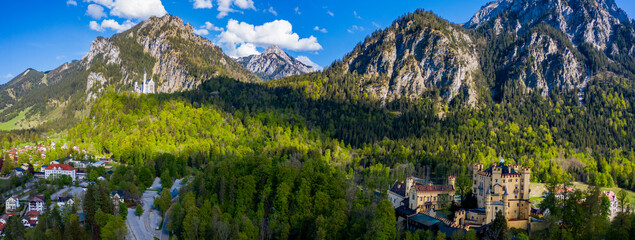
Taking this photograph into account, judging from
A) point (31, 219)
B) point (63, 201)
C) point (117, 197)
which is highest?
point (117, 197)

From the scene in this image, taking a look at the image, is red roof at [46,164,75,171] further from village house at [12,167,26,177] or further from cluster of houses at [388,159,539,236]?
cluster of houses at [388,159,539,236]

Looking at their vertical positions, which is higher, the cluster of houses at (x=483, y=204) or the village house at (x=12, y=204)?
Result: the cluster of houses at (x=483, y=204)

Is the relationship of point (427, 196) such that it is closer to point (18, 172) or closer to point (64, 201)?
point (64, 201)

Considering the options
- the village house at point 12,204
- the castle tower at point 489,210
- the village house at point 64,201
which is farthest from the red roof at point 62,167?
the castle tower at point 489,210

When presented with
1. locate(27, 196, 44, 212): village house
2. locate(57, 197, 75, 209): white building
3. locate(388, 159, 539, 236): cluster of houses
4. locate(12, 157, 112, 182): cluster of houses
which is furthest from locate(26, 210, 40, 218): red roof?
locate(388, 159, 539, 236): cluster of houses

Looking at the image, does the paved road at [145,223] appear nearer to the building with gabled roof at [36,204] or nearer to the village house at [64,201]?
the village house at [64,201]

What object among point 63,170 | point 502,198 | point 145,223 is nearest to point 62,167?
point 63,170
